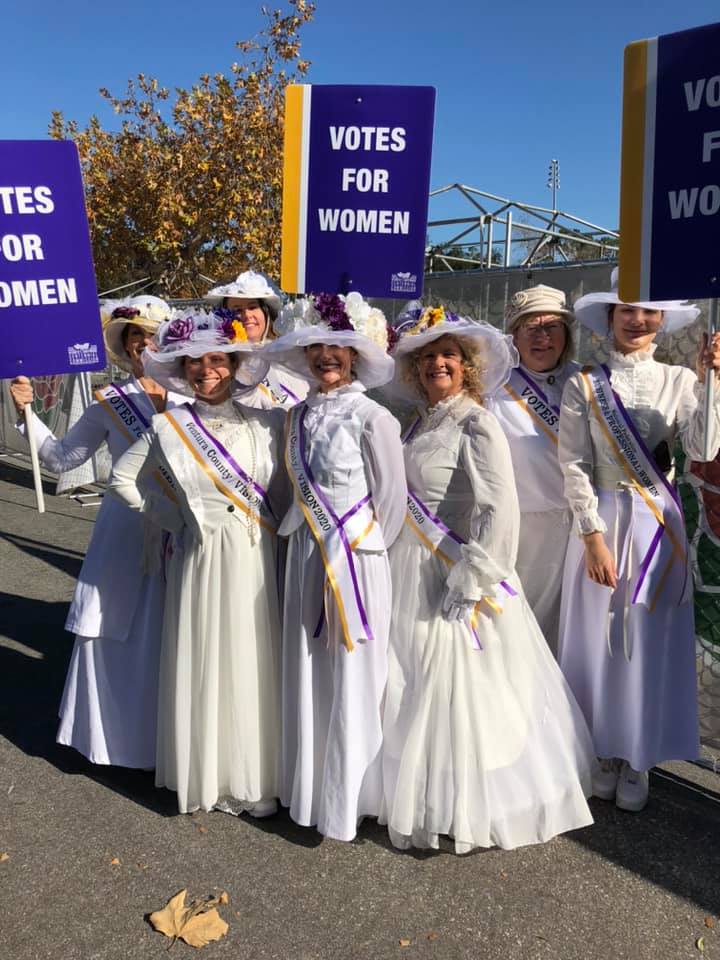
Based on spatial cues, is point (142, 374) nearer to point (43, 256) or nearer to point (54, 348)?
point (54, 348)

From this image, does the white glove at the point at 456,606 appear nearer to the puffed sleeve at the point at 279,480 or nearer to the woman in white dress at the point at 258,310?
the puffed sleeve at the point at 279,480

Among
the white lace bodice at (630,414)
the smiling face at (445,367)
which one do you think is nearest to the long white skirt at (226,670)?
the smiling face at (445,367)

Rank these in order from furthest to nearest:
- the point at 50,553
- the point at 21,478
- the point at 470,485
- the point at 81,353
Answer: the point at 21,478 → the point at 50,553 → the point at 81,353 → the point at 470,485

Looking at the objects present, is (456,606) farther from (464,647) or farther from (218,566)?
(218,566)

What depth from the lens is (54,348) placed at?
3.53 meters

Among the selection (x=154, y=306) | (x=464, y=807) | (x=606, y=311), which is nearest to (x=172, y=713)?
(x=464, y=807)

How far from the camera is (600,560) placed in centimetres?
291

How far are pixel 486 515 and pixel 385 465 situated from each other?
383 millimetres

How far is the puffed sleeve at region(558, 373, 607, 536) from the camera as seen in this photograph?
9.63ft

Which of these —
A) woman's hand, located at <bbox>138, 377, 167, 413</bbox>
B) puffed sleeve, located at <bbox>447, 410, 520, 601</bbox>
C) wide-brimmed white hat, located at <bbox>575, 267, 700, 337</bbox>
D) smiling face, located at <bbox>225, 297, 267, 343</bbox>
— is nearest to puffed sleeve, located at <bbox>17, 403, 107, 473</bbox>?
woman's hand, located at <bbox>138, 377, 167, 413</bbox>

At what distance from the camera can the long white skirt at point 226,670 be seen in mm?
2809

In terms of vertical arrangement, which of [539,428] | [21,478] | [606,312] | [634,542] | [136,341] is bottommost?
[21,478]

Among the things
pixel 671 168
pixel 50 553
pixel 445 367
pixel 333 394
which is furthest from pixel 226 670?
pixel 50 553

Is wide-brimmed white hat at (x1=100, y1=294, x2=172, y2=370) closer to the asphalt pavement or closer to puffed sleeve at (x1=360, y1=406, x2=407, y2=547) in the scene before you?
puffed sleeve at (x1=360, y1=406, x2=407, y2=547)
